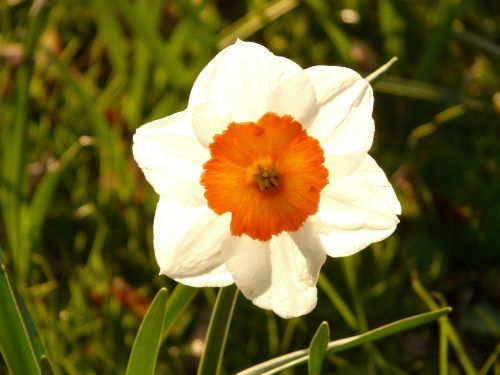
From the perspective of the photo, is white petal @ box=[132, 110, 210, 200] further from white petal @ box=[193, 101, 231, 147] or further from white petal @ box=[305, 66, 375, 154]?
A: white petal @ box=[305, 66, 375, 154]

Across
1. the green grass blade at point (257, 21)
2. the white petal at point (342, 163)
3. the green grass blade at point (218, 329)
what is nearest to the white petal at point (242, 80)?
the white petal at point (342, 163)

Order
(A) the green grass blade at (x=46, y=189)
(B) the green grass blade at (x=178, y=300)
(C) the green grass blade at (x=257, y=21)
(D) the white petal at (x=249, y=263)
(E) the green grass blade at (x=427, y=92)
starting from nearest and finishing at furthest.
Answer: (D) the white petal at (x=249, y=263) → (B) the green grass blade at (x=178, y=300) → (A) the green grass blade at (x=46, y=189) → (E) the green grass blade at (x=427, y=92) → (C) the green grass blade at (x=257, y=21)

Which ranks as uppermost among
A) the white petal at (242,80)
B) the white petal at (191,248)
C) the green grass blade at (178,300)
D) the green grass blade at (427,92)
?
the white petal at (242,80)

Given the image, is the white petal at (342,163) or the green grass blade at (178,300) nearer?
the white petal at (342,163)

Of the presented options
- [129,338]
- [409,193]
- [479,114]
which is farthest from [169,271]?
[479,114]

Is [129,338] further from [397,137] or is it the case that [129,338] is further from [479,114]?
[479,114]

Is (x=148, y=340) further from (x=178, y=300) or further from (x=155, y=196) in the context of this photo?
(x=155, y=196)

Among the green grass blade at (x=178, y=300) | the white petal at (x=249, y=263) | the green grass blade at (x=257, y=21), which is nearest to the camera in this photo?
the white petal at (x=249, y=263)

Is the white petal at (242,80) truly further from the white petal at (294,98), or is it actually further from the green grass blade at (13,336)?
the green grass blade at (13,336)

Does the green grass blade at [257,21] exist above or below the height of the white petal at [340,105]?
below
